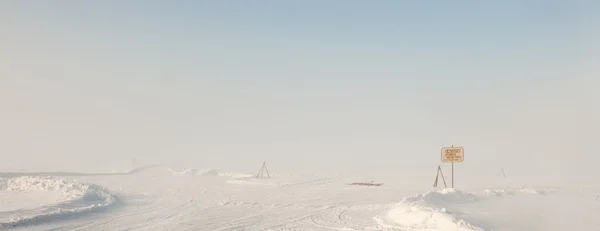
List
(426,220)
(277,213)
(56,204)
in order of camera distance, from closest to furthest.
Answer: (426,220), (56,204), (277,213)

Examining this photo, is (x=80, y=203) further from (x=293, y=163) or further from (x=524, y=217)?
(x=293, y=163)

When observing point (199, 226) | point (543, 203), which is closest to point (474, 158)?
point (543, 203)

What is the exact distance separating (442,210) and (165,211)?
10106 millimetres

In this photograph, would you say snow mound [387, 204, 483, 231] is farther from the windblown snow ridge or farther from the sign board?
the windblown snow ridge

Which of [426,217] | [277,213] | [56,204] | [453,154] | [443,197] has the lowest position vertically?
[277,213]

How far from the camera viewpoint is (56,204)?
537 inches

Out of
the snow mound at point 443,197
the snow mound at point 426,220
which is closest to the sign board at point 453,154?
the snow mound at point 443,197

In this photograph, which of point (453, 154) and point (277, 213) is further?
point (453, 154)

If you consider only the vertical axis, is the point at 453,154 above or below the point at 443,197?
above

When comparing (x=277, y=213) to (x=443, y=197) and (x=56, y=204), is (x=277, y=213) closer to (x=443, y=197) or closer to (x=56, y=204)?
(x=443, y=197)

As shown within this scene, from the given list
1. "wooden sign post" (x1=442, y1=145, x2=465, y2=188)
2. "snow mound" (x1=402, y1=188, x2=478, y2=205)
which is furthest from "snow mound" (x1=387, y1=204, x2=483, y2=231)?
"wooden sign post" (x1=442, y1=145, x2=465, y2=188)

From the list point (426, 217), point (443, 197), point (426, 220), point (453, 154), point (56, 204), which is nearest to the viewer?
point (426, 220)

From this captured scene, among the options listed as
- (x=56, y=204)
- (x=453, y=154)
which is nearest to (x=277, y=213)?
(x=56, y=204)

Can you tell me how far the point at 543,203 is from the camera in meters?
16.3
